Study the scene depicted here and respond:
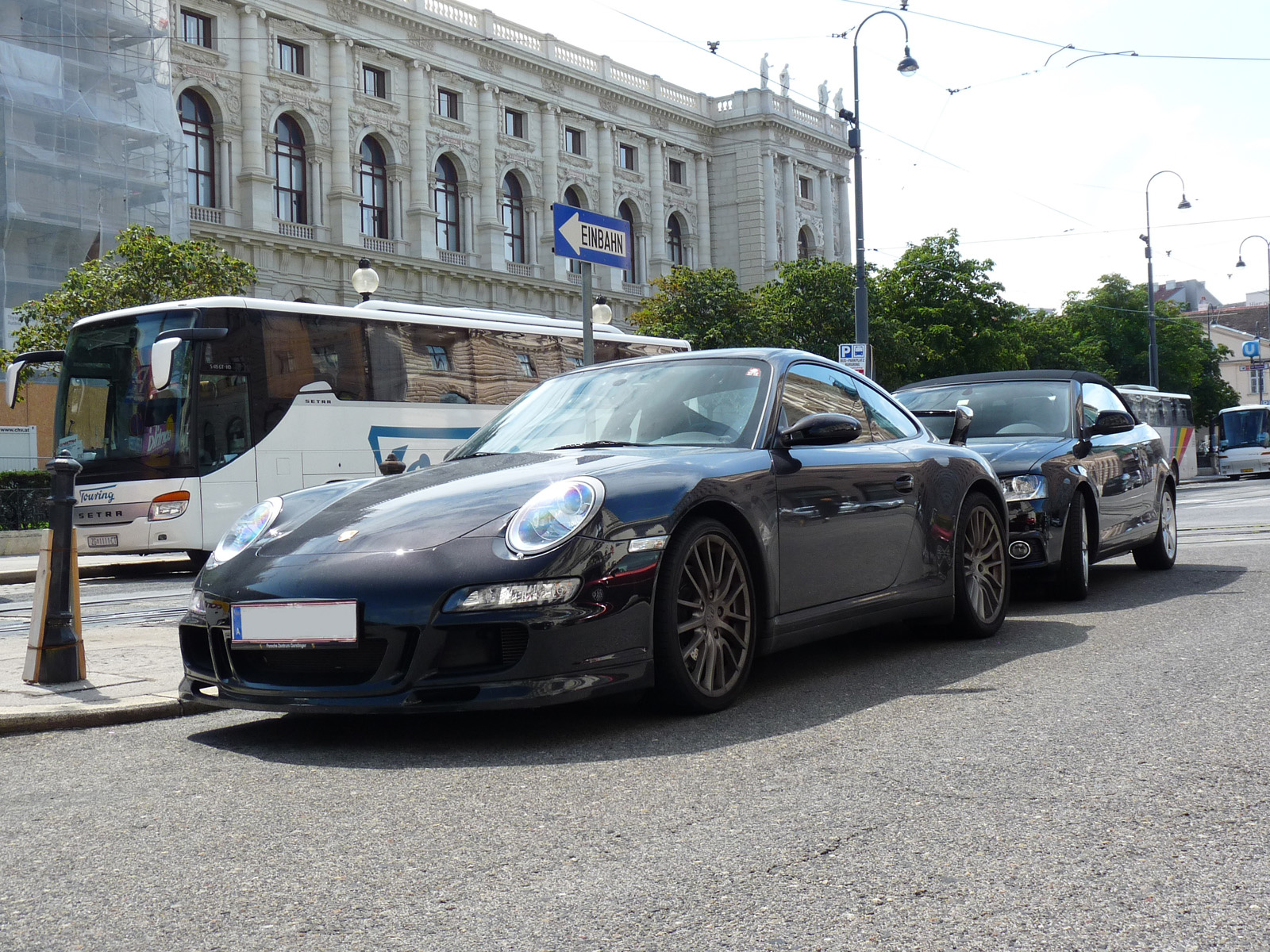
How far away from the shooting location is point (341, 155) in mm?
45844

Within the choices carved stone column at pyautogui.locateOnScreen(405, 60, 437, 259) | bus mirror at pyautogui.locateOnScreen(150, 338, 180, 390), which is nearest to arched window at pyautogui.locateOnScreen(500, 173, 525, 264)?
carved stone column at pyautogui.locateOnScreen(405, 60, 437, 259)

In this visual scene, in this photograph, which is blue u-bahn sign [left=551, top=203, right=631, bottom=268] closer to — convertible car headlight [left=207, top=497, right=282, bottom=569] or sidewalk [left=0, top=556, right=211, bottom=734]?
sidewalk [left=0, top=556, right=211, bottom=734]

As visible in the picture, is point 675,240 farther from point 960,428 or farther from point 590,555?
point 590,555

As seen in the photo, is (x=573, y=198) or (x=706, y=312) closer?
(x=706, y=312)

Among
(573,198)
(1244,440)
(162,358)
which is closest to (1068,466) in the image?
(162,358)

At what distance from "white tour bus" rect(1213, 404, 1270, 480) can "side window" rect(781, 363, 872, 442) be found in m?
47.7

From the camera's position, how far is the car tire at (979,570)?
262 inches

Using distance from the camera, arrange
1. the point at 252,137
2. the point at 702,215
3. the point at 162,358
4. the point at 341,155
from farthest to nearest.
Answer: the point at 702,215 → the point at 341,155 → the point at 252,137 → the point at 162,358

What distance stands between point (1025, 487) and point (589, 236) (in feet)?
11.5

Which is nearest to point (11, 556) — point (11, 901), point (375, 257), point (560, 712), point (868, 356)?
point (868, 356)

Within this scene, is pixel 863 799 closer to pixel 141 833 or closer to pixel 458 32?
pixel 141 833

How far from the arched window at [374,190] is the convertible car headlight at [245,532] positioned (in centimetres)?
4295

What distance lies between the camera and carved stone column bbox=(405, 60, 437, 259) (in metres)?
48.3

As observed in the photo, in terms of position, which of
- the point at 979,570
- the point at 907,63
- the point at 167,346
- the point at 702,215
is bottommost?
the point at 979,570
